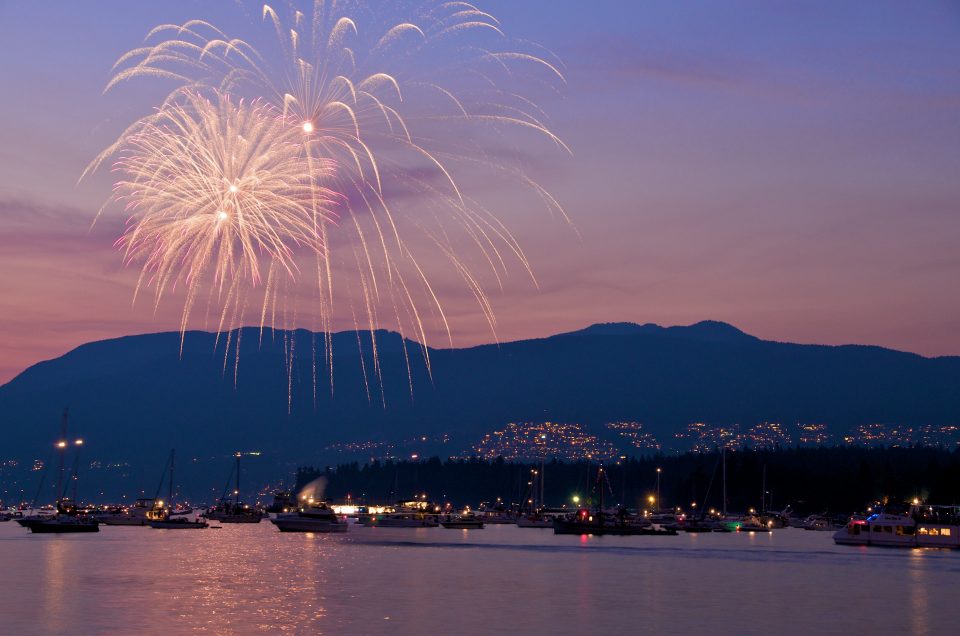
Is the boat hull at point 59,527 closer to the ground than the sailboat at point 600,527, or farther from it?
closer to the ground

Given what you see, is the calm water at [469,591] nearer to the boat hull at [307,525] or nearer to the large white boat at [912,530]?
the large white boat at [912,530]

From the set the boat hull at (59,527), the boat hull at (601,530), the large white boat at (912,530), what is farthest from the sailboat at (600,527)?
the boat hull at (59,527)

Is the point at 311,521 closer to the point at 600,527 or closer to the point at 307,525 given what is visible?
the point at 307,525

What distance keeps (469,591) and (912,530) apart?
87764mm

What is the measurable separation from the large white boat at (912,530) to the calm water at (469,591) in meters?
12.4

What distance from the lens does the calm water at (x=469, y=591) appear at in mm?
63250

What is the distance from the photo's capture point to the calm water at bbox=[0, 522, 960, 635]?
2490 inches

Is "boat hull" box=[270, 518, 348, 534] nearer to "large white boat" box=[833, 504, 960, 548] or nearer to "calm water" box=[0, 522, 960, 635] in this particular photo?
"calm water" box=[0, 522, 960, 635]

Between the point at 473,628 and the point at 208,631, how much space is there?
41.5ft

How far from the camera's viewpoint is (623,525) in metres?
188

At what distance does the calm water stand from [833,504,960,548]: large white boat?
40.7 feet

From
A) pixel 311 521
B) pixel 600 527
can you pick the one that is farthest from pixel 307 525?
pixel 600 527

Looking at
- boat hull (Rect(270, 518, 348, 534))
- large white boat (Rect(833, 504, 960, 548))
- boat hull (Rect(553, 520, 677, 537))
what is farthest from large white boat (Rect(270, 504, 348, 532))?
large white boat (Rect(833, 504, 960, 548))

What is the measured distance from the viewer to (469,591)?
80.8m
